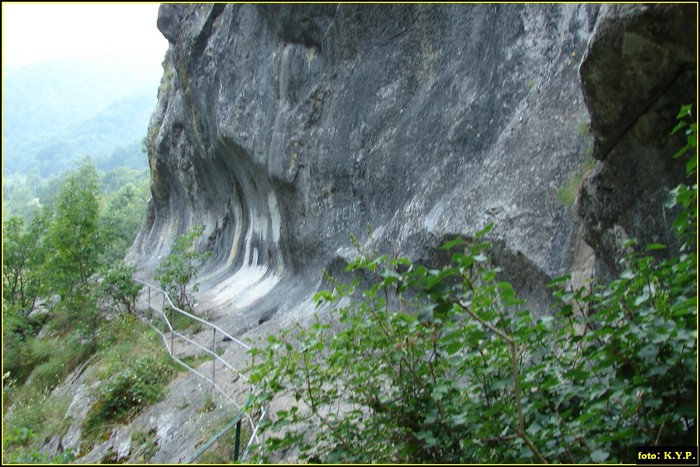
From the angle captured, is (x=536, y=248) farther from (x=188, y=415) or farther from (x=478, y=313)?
(x=188, y=415)

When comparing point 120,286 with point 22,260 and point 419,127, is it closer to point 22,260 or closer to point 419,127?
point 22,260

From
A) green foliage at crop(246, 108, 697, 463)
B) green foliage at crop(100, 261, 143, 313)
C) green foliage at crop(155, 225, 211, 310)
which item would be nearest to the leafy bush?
green foliage at crop(155, 225, 211, 310)

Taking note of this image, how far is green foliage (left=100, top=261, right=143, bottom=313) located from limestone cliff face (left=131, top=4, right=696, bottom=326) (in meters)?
1.92

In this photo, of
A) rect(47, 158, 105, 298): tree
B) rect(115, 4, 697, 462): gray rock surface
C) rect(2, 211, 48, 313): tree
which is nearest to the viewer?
rect(115, 4, 697, 462): gray rock surface

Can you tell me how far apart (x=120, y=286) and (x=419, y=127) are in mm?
8374

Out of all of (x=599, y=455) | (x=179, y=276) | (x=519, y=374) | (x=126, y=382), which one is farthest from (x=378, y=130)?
(x=599, y=455)

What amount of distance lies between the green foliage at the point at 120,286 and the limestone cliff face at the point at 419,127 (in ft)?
6.31

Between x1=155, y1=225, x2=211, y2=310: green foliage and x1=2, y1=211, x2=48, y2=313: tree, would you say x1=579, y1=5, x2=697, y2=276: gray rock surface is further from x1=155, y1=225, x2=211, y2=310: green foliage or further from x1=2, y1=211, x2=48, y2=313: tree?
x1=2, y1=211, x2=48, y2=313: tree

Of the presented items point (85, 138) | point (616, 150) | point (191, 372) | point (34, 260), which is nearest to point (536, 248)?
point (616, 150)

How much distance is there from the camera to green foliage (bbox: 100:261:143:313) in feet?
43.9

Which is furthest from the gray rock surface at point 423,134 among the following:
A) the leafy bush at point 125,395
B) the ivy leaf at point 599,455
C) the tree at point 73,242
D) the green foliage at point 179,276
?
the tree at point 73,242

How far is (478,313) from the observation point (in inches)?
108

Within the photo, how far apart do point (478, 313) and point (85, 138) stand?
478ft

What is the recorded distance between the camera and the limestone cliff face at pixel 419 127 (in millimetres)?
4336
